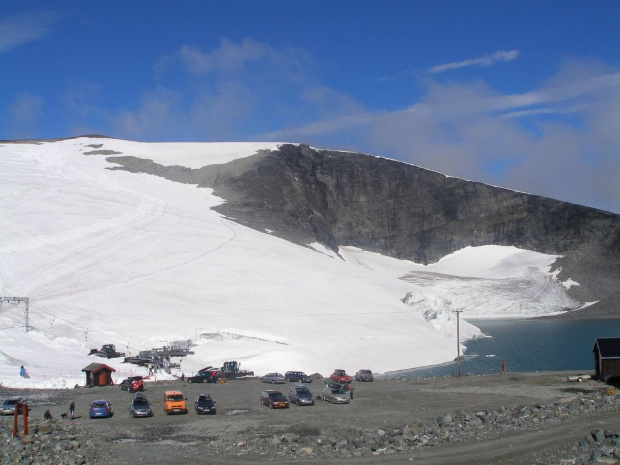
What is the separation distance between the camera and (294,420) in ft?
82.9

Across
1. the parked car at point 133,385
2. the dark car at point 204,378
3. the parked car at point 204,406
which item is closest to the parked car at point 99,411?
the parked car at point 204,406

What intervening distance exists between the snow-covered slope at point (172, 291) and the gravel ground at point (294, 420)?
8966 mm

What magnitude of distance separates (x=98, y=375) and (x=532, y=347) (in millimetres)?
40507

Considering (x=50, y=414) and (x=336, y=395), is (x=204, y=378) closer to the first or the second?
(x=336, y=395)

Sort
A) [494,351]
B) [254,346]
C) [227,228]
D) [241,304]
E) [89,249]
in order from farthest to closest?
1. [227,228]
2. [89,249]
3. [494,351]
4. [241,304]
5. [254,346]

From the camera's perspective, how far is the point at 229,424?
2469cm

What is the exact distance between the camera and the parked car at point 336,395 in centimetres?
2947

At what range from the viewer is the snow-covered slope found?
47000mm

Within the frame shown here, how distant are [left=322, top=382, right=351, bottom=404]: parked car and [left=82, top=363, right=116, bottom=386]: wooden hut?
13433mm

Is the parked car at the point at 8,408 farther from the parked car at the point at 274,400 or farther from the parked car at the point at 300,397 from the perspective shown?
the parked car at the point at 300,397

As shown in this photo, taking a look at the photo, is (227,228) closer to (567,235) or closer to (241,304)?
(241,304)

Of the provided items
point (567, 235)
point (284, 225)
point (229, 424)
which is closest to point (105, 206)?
point (284, 225)

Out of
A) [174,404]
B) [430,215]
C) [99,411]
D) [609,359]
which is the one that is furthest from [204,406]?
[430,215]

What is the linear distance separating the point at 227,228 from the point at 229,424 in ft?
181
